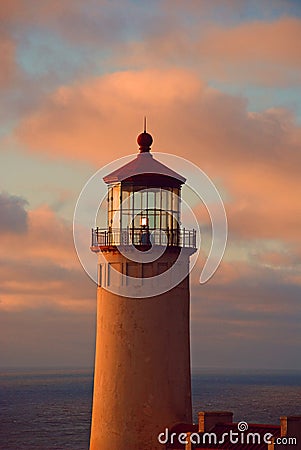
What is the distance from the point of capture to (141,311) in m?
26.9

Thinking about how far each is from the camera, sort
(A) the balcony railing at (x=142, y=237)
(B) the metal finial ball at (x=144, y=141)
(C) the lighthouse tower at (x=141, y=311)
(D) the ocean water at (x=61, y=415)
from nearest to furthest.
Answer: (C) the lighthouse tower at (x=141, y=311) → (A) the balcony railing at (x=142, y=237) → (B) the metal finial ball at (x=144, y=141) → (D) the ocean water at (x=61, y=415)

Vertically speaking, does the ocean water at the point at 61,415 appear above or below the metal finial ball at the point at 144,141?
below

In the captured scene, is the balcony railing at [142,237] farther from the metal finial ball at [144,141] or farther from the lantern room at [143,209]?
the metal finial ball at [144,141]

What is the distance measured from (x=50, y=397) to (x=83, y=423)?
37565mm

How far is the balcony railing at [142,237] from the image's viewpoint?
2708 centimetres

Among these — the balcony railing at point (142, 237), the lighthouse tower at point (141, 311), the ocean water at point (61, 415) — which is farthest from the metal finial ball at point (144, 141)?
the ocean water at point (61, 415)

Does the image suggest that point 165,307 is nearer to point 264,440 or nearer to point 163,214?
point 163,214

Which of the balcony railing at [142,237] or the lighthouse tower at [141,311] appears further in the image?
the balcony railing at [142,237]

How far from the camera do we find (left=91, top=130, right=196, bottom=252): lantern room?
89.1 ft

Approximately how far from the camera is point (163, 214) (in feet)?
89.9

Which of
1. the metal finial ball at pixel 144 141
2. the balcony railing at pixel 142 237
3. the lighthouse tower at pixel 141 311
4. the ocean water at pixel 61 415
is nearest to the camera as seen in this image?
the lighthouse tower at pixel 141 311

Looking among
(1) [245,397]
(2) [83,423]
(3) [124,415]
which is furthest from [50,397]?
(3) [124,415]

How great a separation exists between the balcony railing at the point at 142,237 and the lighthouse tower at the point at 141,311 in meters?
0.03

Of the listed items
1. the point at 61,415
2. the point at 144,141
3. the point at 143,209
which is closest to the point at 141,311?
the point at 143,209
